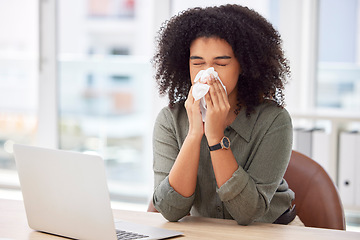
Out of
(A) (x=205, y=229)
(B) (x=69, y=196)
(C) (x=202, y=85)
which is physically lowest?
A: (A) (x=205, y=229)

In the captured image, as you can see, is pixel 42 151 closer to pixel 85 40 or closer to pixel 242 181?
pixel 242 181

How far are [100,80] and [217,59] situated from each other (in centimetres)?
275

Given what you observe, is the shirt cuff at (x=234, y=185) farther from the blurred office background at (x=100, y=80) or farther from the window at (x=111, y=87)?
the window at (x=111, y=87)

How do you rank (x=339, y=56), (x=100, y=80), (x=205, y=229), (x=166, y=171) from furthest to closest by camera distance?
1. (x=100, y=80)
2. (x=339, y=56)
3. (x=166, y=171)
4. (x=205, y=229)

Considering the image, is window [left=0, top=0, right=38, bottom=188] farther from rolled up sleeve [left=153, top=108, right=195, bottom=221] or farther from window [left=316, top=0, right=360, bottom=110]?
rolled up sleeve [left=153, top=108, right=195, bottom=221]

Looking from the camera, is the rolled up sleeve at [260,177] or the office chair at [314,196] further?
the office chair at [314,196]

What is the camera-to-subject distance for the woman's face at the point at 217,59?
1.47 m

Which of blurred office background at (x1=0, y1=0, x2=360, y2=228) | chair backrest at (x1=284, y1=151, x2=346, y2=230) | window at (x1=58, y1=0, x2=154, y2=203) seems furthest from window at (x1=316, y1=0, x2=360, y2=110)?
chair backrest at (x1=284, y1=151, x2=346, y2=230)

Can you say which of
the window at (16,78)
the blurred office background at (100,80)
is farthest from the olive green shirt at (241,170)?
the window at (16,78)

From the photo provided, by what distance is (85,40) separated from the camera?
411cm

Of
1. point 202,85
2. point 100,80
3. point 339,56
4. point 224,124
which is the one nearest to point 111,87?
point 100,80

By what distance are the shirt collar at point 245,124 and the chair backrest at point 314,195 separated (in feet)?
0.83

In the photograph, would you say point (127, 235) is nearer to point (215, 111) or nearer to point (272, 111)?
point (215, 111)

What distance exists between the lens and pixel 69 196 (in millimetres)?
1197
